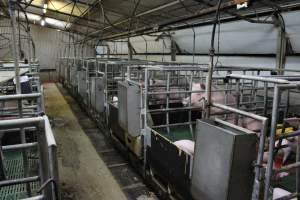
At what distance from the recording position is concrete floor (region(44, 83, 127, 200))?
3039 mm

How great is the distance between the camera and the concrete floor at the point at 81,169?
3039 mm

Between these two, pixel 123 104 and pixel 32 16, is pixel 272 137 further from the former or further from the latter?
pixel 32 16

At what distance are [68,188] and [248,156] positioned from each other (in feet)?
7.53

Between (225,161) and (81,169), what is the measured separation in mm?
2529

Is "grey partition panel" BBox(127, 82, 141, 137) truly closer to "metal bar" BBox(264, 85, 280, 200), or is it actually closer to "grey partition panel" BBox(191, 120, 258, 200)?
"grey partition panel" BBox(191, 120, 258, 200)

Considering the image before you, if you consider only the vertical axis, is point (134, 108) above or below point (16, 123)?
below

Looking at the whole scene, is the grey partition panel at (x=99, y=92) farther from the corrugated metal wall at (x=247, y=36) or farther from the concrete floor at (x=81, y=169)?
the corrugated metal wall at (x=247, y=36)

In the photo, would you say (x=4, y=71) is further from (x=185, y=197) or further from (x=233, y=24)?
(x=233, y=24)

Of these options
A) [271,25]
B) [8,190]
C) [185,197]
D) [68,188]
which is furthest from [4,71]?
[271,25]

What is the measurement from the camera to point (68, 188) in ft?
10.3

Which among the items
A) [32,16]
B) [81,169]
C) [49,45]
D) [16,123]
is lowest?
[81,169]

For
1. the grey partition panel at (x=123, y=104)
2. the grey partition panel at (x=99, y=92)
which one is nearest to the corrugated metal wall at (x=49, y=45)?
the grey partition panel at (x=99, y=92)

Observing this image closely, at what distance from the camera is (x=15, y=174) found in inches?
87.0

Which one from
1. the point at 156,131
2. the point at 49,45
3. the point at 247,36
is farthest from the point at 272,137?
the point at 49,45
